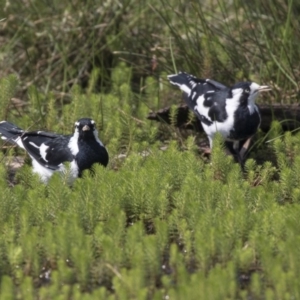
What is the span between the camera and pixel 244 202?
18.9 feet

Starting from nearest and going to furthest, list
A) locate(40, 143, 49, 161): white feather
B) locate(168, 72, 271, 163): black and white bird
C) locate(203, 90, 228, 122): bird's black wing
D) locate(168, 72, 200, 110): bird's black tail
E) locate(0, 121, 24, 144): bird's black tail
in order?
locate(40, 143, 49, 161): white feather < locate(0, 121, 24, 144): bird's black tail < locate(168, 72, 271, 163): black and white bird < locate(203, 90, 228, 122): bird's black wing < locate(168, 72, 200, 110): bird's black tail

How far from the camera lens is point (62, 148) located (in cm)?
688

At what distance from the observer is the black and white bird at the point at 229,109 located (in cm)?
737

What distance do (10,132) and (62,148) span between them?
63 cm

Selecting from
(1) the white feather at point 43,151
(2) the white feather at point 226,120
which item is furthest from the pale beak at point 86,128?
(2) the white feather at point 226,120

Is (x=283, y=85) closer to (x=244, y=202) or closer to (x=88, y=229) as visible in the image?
(x=244, y=202)

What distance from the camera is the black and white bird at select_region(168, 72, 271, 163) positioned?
737 centimetres

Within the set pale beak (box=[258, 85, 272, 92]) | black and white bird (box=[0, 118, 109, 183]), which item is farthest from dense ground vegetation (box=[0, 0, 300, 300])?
pale beak (box=[258, 85, 272, 92])

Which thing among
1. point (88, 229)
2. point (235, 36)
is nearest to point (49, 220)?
point (88, 229)

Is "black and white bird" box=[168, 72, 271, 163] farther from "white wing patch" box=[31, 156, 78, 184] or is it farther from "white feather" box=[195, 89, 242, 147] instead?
"white wing patch" box=[31, 156, 78, 184]

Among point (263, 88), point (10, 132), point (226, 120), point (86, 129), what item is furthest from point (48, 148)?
point (263, 88)

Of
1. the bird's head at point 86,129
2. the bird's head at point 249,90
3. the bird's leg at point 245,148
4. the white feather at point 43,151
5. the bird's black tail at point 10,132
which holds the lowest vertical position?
the bird's leg at point 245,148

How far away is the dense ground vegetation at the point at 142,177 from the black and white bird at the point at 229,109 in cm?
22

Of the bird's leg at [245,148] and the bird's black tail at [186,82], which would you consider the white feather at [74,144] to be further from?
the bird's leg at [245,148]
